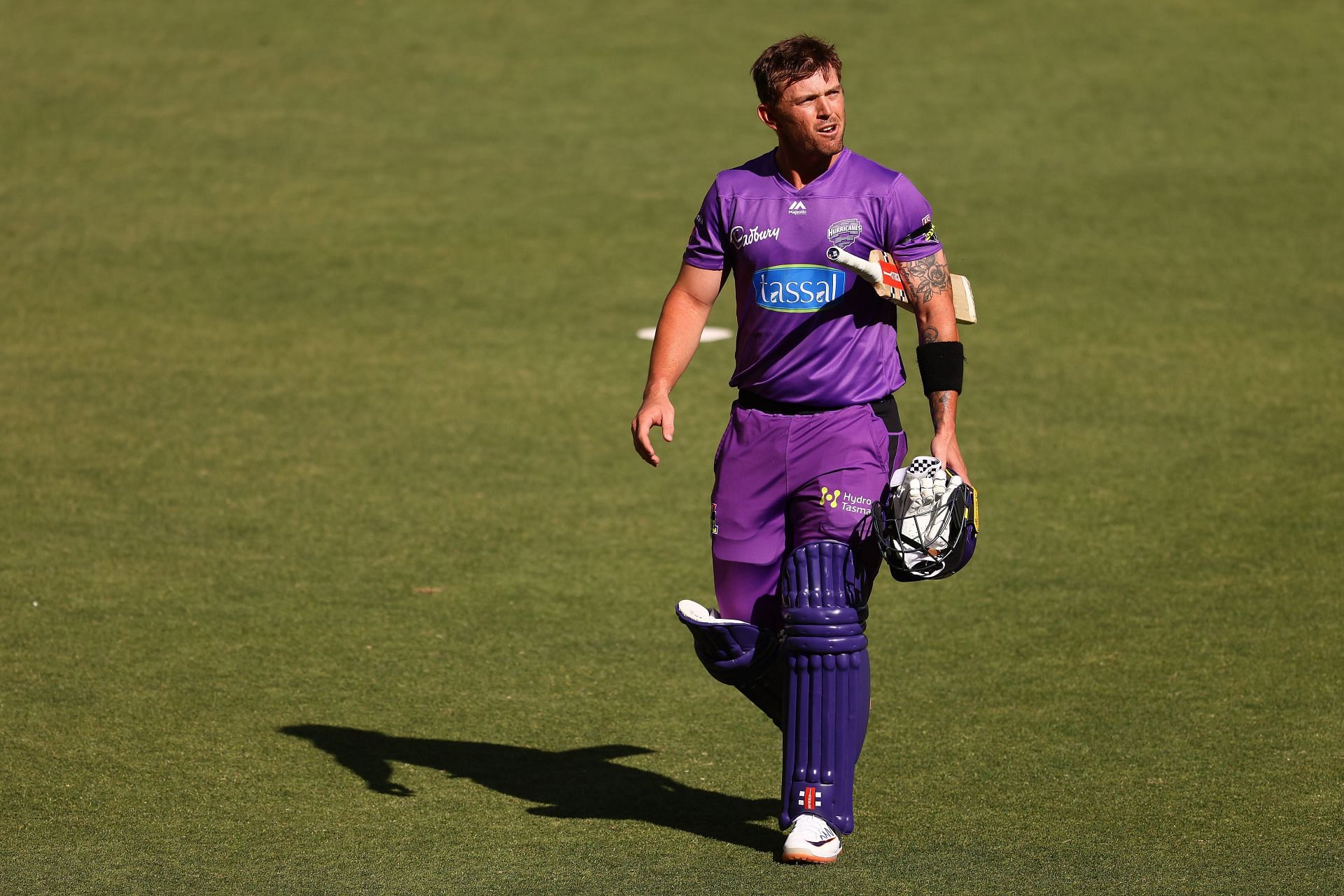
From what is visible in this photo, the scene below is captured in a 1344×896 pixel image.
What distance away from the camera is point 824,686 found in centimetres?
500

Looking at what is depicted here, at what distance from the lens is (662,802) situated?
559cm

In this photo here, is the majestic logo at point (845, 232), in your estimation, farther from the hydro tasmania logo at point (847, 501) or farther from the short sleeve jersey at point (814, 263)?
the hydro tasmania logo at point (847, 501)

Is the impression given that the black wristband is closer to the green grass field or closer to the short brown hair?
the short brown hair

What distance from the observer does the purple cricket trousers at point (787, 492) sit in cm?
512

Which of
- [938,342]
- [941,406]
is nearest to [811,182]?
[938,342]

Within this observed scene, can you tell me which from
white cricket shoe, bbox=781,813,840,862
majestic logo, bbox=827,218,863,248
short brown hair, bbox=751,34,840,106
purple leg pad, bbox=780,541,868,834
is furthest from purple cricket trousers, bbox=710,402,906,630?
short brown hair, bbox=751,34,840,106

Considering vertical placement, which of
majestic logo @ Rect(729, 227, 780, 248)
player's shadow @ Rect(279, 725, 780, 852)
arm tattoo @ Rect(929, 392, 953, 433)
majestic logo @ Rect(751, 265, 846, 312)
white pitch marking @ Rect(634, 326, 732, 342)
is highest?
majestic logo @ Rect(729, 227, 780, 248)

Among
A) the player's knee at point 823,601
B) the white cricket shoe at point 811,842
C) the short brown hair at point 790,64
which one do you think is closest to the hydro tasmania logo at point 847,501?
the player's knee at point 823,601

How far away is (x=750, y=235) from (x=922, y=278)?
20.3 inches

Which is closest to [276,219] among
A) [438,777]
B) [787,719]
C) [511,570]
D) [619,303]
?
[619,303]

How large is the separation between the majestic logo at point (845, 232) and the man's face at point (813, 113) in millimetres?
211

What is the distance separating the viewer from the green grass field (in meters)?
5.41

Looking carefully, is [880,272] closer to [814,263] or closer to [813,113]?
[814,263]

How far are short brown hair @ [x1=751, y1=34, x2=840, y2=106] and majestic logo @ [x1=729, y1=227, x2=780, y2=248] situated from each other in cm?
36
